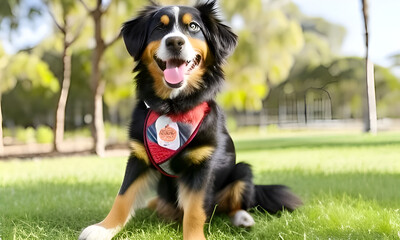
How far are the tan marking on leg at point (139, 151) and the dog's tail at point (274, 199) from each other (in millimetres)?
1182

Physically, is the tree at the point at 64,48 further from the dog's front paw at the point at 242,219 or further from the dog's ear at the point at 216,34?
the dog's front paw at the point at 242,219

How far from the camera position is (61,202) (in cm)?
459

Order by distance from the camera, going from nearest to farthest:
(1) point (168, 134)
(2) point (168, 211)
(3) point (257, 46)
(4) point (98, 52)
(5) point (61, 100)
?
(1) point (168, 134) → (2) point (168, 211) → (4) point (98, 52) → (5) point (61, 100) → (3) point (257, 46)

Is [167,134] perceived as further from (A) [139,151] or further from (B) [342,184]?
(B) [342,184]

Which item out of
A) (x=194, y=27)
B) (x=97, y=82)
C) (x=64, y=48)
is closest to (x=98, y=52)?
(x=97, y=82)

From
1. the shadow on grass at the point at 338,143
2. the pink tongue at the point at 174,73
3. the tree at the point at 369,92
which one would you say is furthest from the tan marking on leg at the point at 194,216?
the tree at the point at 369,92

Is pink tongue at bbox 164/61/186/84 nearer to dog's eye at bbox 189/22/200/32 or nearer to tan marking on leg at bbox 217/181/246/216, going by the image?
dog's eye at bbox 189/22/200/32

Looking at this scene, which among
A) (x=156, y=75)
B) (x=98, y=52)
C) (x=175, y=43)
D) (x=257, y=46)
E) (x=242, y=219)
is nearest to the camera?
(x=175, y=43)

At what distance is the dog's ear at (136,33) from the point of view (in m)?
3.24

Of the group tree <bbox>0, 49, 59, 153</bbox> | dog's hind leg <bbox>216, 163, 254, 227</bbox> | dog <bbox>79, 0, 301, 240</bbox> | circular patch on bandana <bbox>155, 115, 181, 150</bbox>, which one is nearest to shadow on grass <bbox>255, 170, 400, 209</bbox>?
dog's hind leg <bbox>216, 163, 254, 227</bbox>

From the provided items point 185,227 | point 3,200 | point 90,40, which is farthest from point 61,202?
point 90,40

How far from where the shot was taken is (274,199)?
3906mm

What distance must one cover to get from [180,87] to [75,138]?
66.0ft

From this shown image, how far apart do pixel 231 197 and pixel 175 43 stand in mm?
1381
